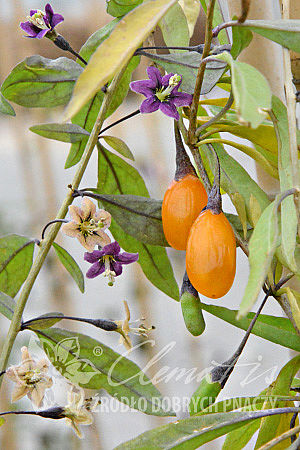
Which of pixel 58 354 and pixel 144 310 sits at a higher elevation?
pixel 58 354

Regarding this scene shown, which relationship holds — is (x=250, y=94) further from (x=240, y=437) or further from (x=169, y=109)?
(x=240, y=437)

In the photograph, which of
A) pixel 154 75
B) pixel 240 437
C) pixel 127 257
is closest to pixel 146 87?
pixel 154 75

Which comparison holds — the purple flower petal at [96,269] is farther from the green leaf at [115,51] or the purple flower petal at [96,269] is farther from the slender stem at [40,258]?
the green leaf at [115,51]

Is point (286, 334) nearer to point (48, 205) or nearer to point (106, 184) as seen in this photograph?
point (106, 184)

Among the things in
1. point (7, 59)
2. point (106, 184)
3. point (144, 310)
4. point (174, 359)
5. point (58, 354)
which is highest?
point (7, 59)

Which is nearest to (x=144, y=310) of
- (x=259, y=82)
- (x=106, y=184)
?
(x=106, y=184)

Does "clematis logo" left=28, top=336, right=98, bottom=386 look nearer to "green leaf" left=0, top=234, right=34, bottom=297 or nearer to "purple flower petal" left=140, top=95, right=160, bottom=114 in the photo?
"green leaf" left=0, top=234, right=34, bottom=297

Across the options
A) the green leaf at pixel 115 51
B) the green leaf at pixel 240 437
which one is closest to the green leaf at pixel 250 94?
the green leaf at pixel 115 51
